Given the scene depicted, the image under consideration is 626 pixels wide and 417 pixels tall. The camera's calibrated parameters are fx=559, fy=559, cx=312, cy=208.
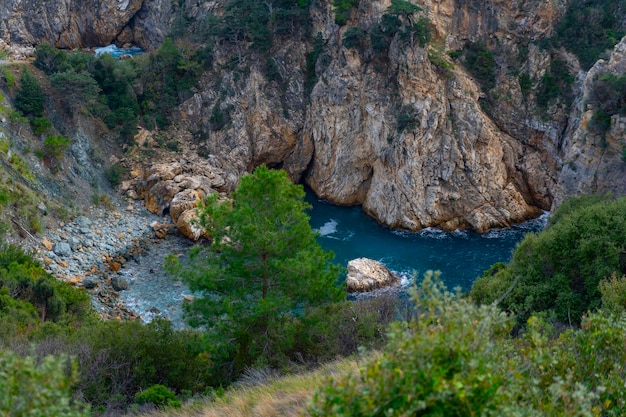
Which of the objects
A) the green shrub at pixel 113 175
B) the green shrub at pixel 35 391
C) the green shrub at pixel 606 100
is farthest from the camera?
the green shrub at pixel 113 175

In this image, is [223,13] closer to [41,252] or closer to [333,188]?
[333,188]

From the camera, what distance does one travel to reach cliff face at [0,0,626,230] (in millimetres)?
37625

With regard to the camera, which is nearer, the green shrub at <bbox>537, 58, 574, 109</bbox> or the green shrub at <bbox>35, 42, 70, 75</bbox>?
the green shrub at <bbox>35, 42, 70, 75</bbox>

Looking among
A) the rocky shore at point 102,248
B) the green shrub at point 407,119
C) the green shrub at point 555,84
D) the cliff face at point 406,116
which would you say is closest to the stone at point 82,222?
the rocky shore at point 102,248

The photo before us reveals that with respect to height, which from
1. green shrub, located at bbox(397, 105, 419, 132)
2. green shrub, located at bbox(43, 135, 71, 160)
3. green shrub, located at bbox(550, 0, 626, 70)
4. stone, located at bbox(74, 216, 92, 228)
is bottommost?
stone, located at bbox(74, 216, 92, 228)

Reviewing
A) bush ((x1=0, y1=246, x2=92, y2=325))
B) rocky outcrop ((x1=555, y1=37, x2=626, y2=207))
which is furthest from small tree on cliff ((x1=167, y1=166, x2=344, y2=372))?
rocky outcrop ((x1=555, y1=37, x2=626, y2=207))

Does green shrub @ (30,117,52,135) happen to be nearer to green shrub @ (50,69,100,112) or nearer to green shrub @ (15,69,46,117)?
green shrub @ (15,69,46,117)

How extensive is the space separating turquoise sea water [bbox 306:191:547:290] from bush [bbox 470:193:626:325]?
10.4 m

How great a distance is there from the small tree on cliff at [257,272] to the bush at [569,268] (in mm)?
6708

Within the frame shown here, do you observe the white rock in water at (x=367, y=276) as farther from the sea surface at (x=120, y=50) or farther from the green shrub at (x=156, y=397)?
the sea surface at (x=120, y=50)

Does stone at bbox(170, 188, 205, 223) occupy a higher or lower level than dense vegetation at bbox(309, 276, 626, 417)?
lower

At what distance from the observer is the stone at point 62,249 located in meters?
29.1

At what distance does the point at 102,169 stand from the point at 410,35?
876 inches

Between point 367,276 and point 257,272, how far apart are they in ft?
50.3
